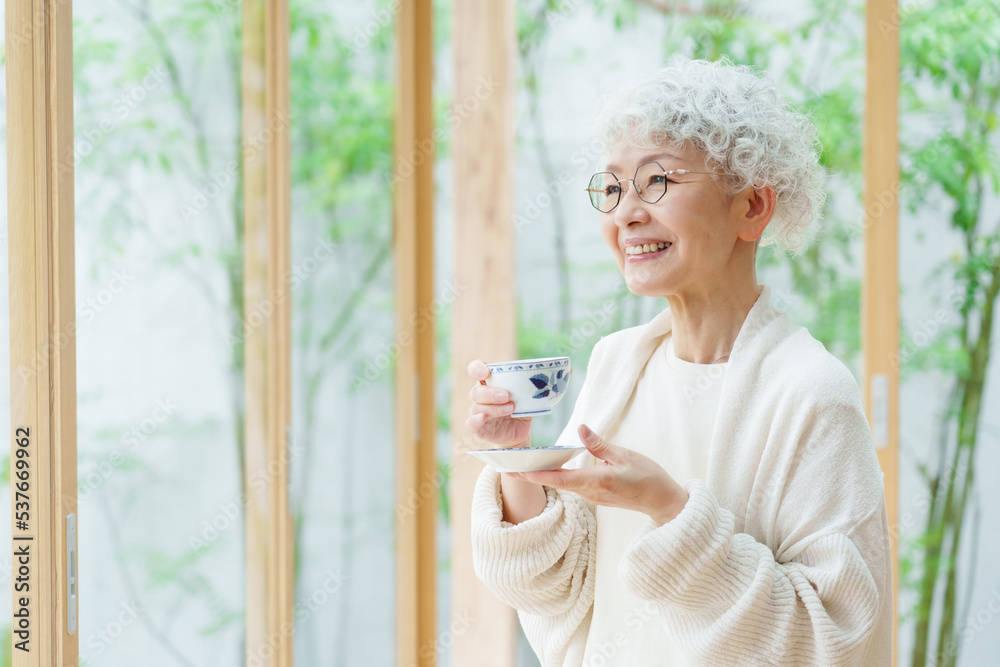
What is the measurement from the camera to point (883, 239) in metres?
2.32

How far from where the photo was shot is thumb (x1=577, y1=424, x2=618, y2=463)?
1.05 meters

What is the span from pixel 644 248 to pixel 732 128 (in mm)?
213

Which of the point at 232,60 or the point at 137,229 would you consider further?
the point at 232,60

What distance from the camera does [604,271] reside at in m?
2.68

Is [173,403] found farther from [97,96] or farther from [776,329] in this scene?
[776,329]

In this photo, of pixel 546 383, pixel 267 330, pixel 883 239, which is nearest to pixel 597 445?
pixel 546 383

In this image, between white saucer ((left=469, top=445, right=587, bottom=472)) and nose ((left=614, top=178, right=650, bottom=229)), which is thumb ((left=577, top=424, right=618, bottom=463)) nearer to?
white saucer ((left=469, top=445, right=587, bottom=472))

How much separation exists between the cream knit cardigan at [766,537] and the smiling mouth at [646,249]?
167 millimetres

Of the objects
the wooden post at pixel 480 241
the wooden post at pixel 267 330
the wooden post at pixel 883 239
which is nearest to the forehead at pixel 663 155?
the wooden post at pixel 267 330

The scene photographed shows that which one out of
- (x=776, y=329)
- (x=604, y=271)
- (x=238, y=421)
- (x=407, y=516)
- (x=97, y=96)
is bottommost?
(x=407, y=516)

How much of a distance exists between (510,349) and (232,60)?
3.86 feet

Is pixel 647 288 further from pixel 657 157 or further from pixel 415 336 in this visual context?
pixel 415 336

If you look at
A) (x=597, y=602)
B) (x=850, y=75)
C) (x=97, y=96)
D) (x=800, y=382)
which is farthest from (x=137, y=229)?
(x=850, y=75)

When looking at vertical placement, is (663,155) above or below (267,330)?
above
